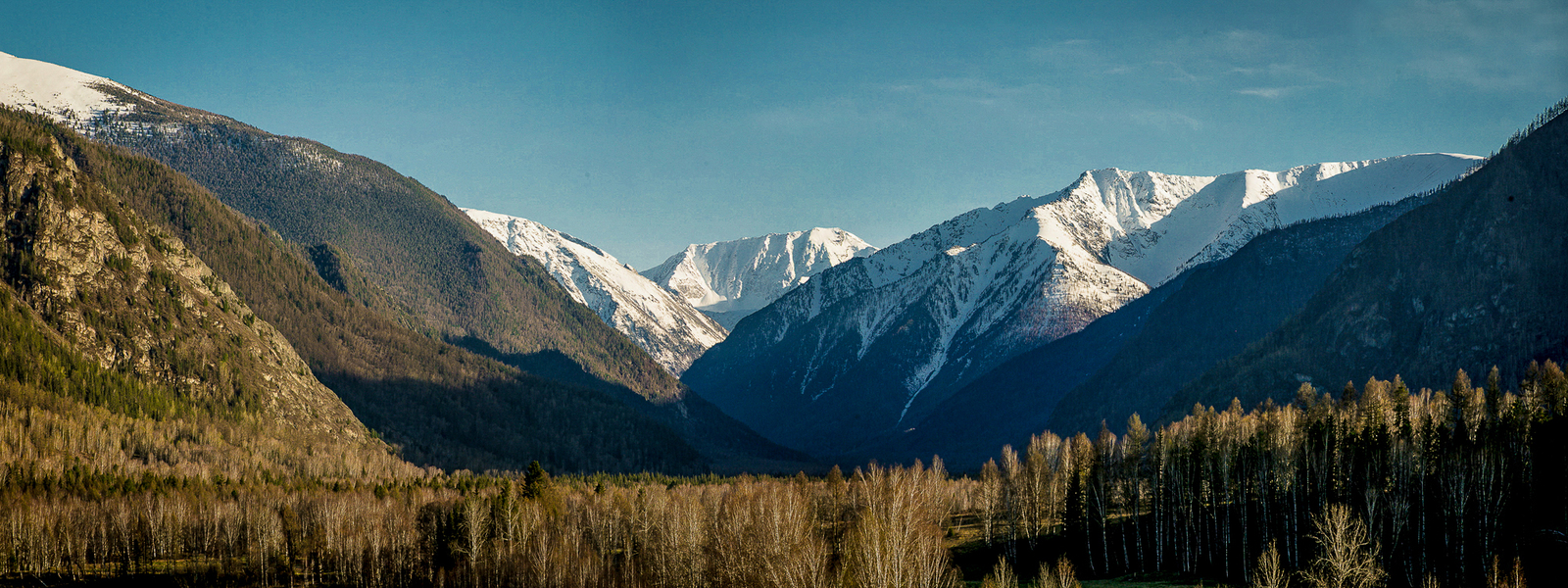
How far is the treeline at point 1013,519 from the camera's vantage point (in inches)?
3312

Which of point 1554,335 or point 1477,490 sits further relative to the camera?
point 1554,335

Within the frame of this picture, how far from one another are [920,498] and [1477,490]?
56058mm

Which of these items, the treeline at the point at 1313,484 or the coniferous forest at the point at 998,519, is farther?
the treeline at the point at 1313,484

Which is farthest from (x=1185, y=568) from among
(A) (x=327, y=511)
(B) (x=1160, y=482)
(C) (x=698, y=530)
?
(A) (x=327, y=511)

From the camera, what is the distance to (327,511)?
136500mm

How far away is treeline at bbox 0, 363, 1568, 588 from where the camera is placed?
276 ft

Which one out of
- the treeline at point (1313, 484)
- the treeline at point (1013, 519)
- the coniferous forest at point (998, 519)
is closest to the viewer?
the coniferous forest at point (998, 519)

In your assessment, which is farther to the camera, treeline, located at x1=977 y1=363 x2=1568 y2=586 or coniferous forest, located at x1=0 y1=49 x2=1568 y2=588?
treeline, located at x1=977 y1=363 x2=1568 y2=586

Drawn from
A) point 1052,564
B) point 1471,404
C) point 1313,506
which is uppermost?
point 1471,404

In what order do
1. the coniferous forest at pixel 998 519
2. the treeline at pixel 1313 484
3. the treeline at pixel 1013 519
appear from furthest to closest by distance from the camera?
the treeline at pixel 1313 484, the treeline at pixel 1013 519, the coniferous forest at pixel 998 519

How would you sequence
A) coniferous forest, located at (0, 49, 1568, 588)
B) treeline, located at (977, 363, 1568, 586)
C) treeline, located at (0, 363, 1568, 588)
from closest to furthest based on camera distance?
coniferous forest, located at (0, 49, 1568, 588)
treeline, located at (0, 363, 1568, 588)
treeline, located at (977, 363, 1568, 586)

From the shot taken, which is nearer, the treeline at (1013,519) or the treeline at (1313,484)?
the treeline at (1013,519)

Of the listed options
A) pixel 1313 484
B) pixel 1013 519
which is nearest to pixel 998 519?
pixel 1013 519

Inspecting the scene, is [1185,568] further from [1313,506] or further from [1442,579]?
[1442,579]
